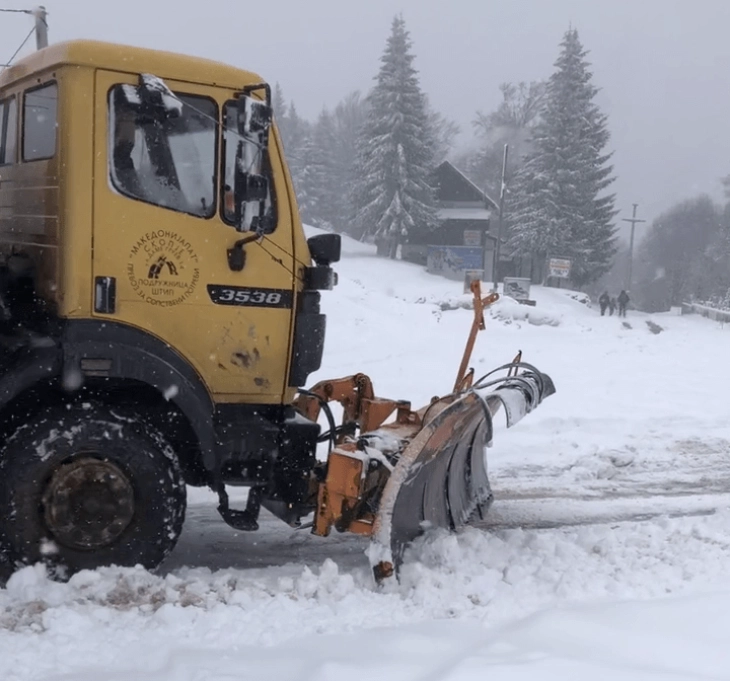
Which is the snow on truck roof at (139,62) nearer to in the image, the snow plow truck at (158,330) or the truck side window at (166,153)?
the snow plow truck at (158,330)

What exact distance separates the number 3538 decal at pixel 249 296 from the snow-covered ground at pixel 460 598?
1516mm

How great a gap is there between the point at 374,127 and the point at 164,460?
1801 inches

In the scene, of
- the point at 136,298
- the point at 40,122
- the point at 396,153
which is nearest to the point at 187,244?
the point at 136,298

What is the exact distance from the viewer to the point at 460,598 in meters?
4.57

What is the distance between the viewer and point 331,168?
68250mm

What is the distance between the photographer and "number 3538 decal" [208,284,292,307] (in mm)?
4766

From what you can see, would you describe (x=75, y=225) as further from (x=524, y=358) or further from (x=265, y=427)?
(x=524, y=358)

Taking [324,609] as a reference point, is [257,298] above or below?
above

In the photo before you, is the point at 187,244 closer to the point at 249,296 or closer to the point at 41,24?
the point at 249,296

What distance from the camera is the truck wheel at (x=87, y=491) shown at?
4344 mm

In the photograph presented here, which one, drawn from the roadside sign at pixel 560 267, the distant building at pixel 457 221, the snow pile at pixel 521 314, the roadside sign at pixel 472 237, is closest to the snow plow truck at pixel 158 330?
the snow pile at pixel 521 314

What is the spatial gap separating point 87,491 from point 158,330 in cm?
92

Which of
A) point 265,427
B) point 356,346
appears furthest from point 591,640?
point 356,346

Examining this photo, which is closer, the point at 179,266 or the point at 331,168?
the point at 179,266
